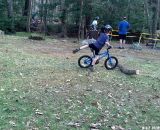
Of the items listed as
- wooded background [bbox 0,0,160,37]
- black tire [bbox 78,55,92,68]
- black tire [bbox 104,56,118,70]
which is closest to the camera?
black tire [bbox 78,55,92,68]

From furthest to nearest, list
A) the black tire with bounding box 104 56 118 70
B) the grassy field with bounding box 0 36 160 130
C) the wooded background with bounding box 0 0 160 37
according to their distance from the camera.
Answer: the wooded background with bounding box 0 0 160 37 → the black tire with bounding box 104 56 118 70 → the grassy field with bounding box 0 36 160 130

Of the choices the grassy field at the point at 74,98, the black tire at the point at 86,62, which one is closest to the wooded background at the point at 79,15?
the black tire at the point at 86,62

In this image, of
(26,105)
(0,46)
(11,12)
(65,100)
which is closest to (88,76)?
(65,100)

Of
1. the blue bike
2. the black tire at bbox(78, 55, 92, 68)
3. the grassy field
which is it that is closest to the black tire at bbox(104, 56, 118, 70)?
the blue bike

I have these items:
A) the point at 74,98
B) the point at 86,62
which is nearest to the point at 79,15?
the point at 86,62

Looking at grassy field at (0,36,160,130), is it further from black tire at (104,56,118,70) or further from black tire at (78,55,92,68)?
black tire at (78,55,92,68)

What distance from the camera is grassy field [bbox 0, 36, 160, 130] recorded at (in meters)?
8.02

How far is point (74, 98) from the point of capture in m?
9.59

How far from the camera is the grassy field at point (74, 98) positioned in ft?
26.3

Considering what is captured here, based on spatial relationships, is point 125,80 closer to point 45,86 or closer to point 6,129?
point 45,86

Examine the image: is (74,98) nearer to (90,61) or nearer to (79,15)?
(90,61)

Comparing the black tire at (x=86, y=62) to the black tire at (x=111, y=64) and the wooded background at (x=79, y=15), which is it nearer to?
the black tire at (x=111, y=64)

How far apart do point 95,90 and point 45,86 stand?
1335 millimetres

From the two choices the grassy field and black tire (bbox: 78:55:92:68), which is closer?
the grassy field
